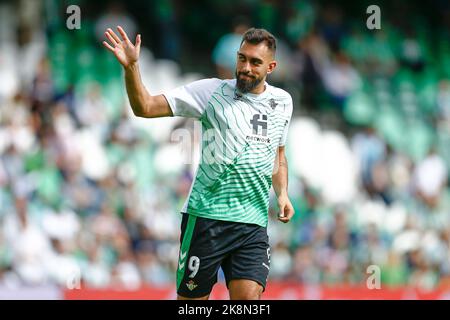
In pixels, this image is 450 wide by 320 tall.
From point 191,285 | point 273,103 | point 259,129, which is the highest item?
point 273,103

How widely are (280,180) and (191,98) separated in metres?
0.96

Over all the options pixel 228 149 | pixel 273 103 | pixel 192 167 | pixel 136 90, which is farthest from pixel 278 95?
pixel 192 167

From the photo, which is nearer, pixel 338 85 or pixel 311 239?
pixel 311 239

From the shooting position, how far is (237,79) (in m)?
7.45

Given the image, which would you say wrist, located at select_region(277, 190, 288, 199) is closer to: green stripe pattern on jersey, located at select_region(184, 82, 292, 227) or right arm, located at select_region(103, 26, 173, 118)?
green stripe pattern on jersey, located at select_region(184, 82, 292, 227)

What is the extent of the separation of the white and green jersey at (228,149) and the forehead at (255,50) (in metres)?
0.31

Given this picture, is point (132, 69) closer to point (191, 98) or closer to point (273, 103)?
point (191, 98)

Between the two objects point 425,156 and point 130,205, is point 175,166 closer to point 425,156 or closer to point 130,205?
point 130,205

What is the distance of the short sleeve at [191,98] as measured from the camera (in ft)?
24.0

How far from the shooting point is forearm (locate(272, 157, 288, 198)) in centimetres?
773

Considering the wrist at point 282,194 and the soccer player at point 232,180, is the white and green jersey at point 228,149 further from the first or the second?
the wrist at point 282,194

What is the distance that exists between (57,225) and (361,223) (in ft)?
14.0

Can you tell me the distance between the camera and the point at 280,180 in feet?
25.5
